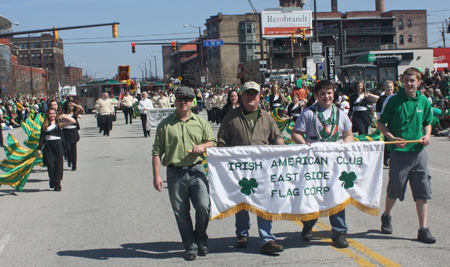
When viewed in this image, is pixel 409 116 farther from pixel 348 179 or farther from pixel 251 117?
pixel 251 117

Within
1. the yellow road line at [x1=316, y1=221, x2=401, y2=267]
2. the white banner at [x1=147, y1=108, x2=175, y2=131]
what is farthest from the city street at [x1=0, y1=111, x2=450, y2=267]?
the white banner at [x1=147, y1=108, x2=175, y2=131]

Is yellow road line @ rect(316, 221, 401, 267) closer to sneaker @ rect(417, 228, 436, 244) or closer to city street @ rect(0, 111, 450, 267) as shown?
city street @ rect(0, 111, 450, 267)

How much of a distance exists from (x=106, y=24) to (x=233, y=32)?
73.3m

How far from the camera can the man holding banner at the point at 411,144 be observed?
576 centimetres

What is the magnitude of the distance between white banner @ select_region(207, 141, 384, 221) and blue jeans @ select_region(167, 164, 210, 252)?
4.5 inches

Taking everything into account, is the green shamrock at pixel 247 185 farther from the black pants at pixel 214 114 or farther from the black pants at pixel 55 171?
the black pants at pixel 214 114

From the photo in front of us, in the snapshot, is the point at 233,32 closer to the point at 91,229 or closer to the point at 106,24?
the point at 106,24

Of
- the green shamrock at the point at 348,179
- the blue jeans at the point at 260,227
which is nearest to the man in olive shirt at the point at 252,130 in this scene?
the blue jeans at the point at 260,227

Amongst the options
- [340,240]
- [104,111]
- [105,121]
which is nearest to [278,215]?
[340,240]

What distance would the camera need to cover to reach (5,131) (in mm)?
30422

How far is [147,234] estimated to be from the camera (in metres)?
6.64

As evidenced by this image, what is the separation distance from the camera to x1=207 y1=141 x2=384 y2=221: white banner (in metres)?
5.54

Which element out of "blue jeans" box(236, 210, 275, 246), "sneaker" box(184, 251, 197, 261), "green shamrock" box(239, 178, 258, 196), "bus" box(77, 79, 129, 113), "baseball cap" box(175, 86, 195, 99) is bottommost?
"sneaker" box(184, 251, 197, 261)

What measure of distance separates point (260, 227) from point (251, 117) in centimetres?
118
